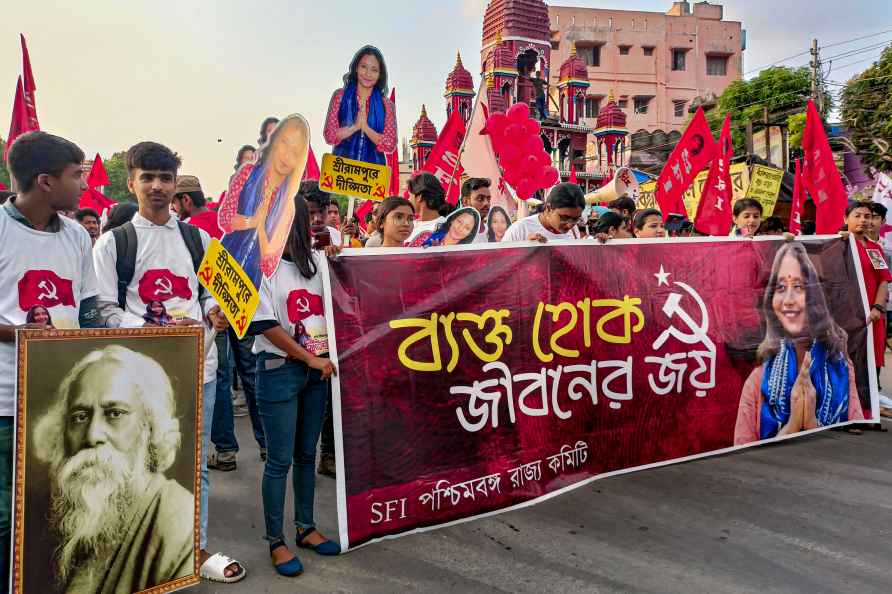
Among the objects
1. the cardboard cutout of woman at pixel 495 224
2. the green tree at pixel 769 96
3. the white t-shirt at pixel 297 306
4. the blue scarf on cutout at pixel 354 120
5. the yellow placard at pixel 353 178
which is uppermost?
the green tree at pixel 769 96

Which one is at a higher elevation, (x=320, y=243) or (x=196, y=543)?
(x=320, y=243)

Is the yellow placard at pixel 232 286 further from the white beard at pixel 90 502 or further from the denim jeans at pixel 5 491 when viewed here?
the denim jeans at pixel 5 491

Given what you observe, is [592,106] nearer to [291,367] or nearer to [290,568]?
[291,367]

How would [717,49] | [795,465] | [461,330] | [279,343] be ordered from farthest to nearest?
[717,49] < [795,465] < [461,330] < [279,343]

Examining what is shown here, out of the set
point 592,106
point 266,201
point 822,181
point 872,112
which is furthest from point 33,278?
point 592,106

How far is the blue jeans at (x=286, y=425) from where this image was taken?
9.14 feet

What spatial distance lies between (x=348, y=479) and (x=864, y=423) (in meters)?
3.92

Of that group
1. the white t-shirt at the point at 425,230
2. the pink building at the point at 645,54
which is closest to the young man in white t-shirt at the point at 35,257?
the white t-shirt at the point at 425,230

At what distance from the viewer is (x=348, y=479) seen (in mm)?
2877

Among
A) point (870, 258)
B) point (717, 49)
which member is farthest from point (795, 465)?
point (717, 49)

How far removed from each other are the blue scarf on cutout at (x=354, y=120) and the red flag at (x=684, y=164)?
410 cm

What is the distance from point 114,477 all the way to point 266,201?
3.50 ft

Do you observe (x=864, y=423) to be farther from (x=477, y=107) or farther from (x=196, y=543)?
(x=477, y=107)

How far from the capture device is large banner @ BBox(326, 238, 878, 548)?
2998mm
